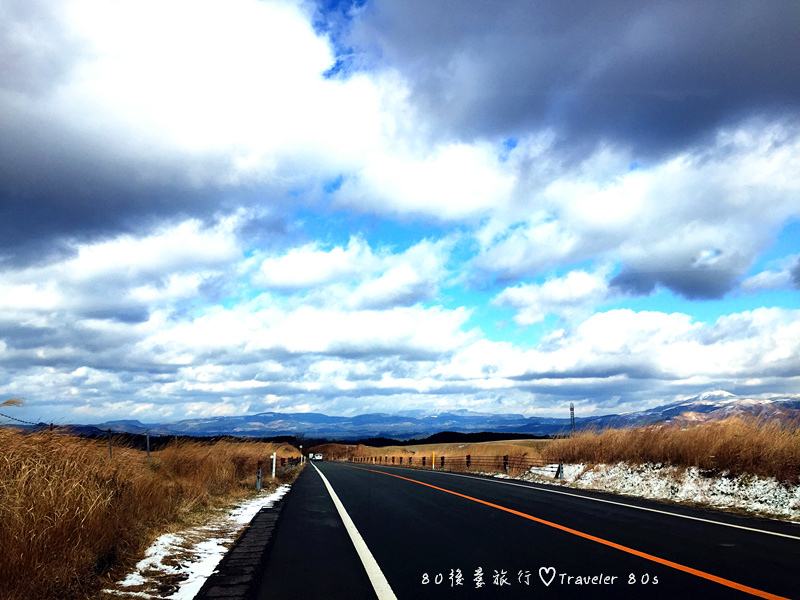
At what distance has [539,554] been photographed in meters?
6.59

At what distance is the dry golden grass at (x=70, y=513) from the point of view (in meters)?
4.86

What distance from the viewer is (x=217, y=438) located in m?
21.3

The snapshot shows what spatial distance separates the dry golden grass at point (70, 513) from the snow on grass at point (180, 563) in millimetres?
234

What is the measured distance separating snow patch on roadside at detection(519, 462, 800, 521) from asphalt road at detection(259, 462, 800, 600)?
1428 millimetres

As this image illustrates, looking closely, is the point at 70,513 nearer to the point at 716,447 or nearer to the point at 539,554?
the point at 539,554

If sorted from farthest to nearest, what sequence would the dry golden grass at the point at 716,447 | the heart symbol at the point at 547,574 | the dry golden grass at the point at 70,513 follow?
the dry golden grass at the point at 716,447, the heart symbol at the point at 547,574, the dry golden grass at the point at 70,513

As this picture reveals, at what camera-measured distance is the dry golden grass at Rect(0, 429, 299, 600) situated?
4.86 m

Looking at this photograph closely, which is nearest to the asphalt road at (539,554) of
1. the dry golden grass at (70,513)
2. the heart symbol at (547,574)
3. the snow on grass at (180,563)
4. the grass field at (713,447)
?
the heart symbol at (547,574)

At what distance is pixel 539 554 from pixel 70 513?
538cm

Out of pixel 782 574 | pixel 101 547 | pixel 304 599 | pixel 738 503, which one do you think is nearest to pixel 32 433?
pixel 101 547

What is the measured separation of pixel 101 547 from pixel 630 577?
5670 mm

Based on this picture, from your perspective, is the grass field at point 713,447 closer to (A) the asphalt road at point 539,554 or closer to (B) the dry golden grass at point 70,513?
(A) the asphalt road at point 539,554

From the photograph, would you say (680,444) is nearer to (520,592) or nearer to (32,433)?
(520,592)

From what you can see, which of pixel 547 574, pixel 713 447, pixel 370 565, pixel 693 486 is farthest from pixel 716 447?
pixel 370 565
